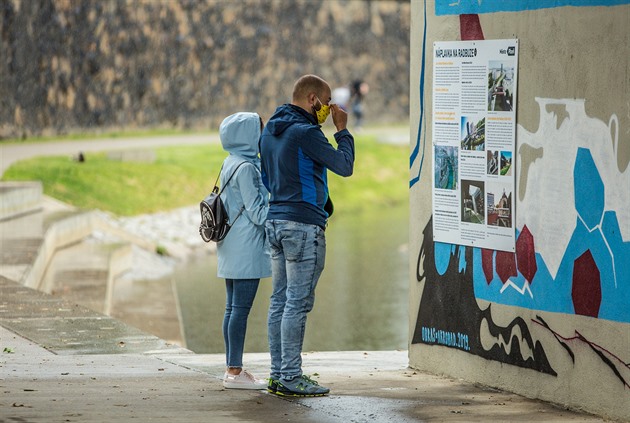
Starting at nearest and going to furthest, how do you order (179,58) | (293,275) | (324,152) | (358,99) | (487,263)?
(324,152)
(293,275)
(487,263)
(179,58)
(358,99)

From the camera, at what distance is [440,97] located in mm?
8359

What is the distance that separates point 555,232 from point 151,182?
59.1ft

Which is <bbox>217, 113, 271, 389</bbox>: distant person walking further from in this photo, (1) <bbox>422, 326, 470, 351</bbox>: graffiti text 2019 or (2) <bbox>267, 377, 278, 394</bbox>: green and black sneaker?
(1) <bbox>422, 326, 470, 351</bbox>: graffiti text 2019

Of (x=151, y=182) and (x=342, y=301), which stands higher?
(x=151, y=182)

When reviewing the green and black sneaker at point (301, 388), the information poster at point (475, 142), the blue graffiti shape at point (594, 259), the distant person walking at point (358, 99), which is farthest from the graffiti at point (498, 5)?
the distant person walking at point (358, 99)

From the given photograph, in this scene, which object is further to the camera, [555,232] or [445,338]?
[445,338]

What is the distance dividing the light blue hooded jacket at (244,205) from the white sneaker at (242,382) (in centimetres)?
58

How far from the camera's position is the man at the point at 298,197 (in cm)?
711

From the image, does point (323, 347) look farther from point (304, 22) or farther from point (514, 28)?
point (304, 22)

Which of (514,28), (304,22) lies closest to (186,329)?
(514,28)

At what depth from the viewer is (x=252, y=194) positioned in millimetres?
7430

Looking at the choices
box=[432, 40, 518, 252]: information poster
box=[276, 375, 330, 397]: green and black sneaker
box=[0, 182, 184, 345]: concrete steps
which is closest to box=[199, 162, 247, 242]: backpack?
box=[276, 375, 330, 397]: green and black sneaker

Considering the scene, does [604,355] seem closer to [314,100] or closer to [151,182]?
[314,100]

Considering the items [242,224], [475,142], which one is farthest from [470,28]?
[242,224]
